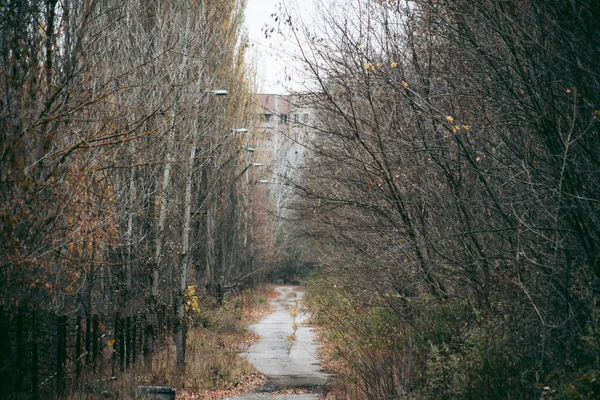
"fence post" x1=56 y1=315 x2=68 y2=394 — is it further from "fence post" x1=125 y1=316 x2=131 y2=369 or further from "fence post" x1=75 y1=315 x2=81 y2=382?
"fence post" x1=125 y1=316 x2=131 y2=369

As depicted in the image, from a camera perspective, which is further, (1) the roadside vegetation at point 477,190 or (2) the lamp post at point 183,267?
(2) the lamp post at point 183,267

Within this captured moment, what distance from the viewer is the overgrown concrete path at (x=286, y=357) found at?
49.4 ft

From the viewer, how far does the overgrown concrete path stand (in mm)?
15062

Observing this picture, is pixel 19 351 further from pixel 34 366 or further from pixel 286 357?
pixel 286 357

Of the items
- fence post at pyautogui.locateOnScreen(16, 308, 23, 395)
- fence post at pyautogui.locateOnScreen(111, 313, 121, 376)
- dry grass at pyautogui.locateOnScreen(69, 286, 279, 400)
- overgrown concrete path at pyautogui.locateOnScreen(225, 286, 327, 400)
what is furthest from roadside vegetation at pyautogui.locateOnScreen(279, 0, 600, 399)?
fence post at pyautogui.locateOnScreen(16, 308, 23, 395)

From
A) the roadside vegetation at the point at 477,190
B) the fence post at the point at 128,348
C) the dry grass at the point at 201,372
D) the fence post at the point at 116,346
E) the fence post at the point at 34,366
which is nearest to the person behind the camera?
the roadside vegetation at the point at 477,190

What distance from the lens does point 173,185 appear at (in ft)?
57.1

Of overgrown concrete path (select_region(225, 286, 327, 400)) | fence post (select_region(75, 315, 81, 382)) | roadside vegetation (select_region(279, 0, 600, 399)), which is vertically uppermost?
roadside vegetation (select_region(279, 0, 600, 399))

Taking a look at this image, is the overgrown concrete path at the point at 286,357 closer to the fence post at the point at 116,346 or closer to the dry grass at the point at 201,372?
the dry grass at the point at 201,372

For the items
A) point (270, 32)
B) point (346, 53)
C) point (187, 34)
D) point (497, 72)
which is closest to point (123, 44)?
point (187, 34)

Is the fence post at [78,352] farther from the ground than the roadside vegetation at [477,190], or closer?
closer

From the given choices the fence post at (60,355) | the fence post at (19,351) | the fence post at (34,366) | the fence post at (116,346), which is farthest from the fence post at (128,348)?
the fence post at (19,351)

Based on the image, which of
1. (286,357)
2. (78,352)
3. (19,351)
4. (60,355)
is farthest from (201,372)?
(19,351)

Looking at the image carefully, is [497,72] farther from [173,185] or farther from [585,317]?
[173,185]
